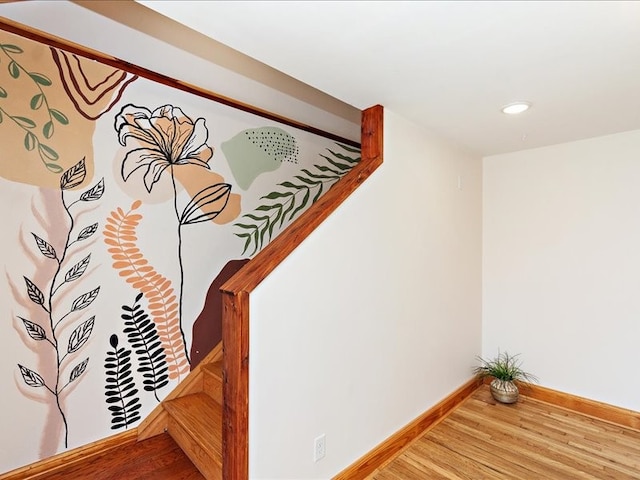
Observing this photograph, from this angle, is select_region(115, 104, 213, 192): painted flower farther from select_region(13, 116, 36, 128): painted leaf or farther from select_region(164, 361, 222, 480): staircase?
select_region(164, 361, 222, 480): staircase

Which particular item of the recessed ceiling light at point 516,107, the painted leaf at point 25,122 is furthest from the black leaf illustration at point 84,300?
the recessed ceiling light at point 516,107

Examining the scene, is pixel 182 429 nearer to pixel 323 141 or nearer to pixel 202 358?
pixel 202 358

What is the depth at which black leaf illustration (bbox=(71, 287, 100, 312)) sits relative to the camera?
1.85 meters

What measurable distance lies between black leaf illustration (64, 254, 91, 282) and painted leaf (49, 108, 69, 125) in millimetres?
715

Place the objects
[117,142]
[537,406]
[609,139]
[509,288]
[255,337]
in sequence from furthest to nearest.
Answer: [509,288] → [537,406] → [609,139] → [117,142] → [255,337]

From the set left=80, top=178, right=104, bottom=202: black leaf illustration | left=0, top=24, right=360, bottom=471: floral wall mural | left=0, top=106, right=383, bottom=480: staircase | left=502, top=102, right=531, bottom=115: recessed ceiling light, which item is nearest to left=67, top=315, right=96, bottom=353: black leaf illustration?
left=0, top=24, right=360, bottom=471: floral wall mural

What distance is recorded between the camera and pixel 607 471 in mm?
1969

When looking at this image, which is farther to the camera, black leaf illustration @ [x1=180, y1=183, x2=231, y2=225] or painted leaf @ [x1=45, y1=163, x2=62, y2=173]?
black leaf illustration @ [x1=180, y1=183, x2=231, y2=225]

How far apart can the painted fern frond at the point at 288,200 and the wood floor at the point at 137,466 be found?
1319 mm

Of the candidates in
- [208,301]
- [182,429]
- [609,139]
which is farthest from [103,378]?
[609,139]

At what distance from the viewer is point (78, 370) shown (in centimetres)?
185

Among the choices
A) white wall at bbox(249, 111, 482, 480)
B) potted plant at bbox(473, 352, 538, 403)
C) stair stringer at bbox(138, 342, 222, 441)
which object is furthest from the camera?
potted plant at bbox(473, 352, 538, 403)

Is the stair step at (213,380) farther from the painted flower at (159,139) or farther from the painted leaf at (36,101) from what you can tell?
the painted leaf at (36,101)

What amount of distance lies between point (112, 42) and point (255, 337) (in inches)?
72.2
